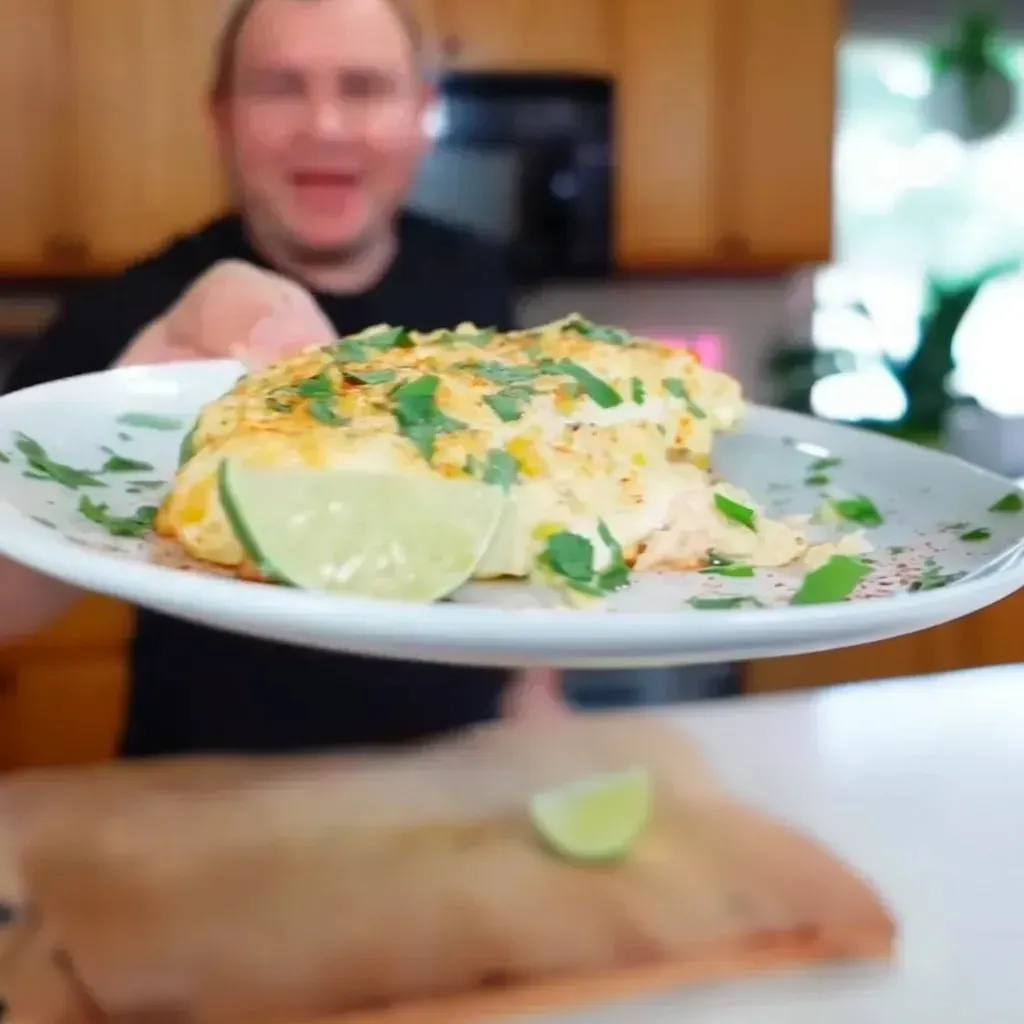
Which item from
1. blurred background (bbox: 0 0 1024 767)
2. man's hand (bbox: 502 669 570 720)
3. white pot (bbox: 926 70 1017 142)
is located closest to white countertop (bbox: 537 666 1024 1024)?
man's hand (bbox: 502 669 570 720)

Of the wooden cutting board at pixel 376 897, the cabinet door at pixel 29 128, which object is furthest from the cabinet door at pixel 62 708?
the wooden cutting board at pixel 376 897

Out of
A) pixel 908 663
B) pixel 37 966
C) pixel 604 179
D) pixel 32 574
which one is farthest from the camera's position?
pixel 908 663

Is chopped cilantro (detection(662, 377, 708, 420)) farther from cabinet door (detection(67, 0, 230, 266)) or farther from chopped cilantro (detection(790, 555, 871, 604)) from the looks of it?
cabinet door (detection(67, 0, 230, 266))

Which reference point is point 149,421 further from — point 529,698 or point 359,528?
point 529,698

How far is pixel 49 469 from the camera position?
619 mm

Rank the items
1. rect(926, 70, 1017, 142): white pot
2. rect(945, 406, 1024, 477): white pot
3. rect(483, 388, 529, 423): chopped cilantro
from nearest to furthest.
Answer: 1. rect(483, 388, 529, 423): chopped cilantro
2. rect(945, 406, 1024, 477): white pot
3. rect(926, 70, 1017, 142): white pot

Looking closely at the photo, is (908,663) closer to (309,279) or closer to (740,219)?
(740,219)

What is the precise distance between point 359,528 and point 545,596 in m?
0.09

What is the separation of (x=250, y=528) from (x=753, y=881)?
1.46 ft

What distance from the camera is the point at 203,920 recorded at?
2.42ft

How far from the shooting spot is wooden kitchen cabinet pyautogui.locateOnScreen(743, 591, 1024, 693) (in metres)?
2.11

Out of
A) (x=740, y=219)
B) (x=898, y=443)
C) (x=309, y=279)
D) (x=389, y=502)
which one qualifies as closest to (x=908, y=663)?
(x=740, y=219)

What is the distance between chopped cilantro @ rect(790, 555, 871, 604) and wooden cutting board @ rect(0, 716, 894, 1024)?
282 mm

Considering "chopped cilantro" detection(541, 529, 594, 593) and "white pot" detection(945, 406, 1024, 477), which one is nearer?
"chopped cilantro" detection(541, 529, 594, 593)
